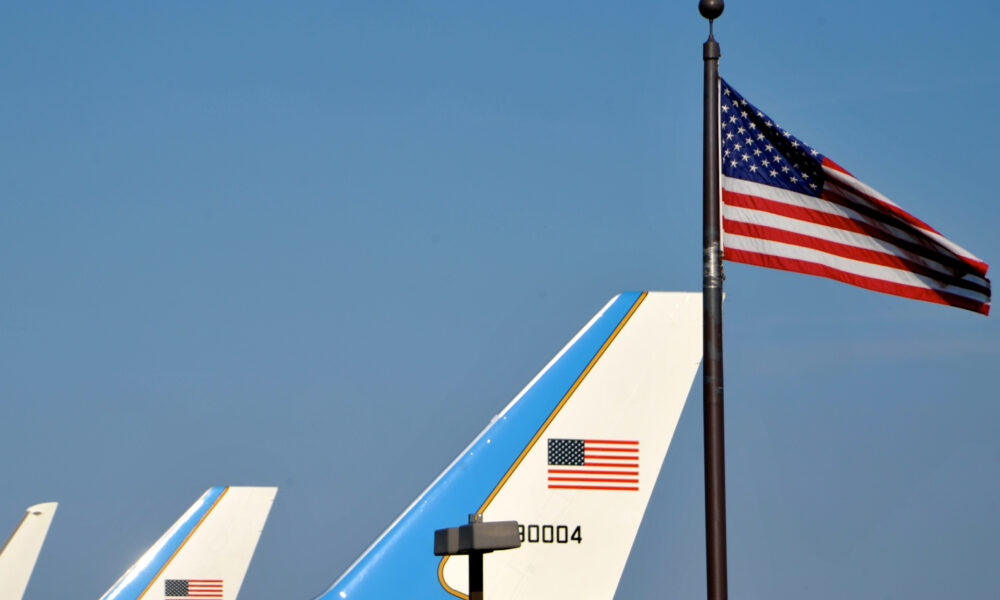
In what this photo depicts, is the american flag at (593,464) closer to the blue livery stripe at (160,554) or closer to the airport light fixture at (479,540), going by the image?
the airport light fixture at (479,540)

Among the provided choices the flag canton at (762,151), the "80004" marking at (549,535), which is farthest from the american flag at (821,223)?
the "80004" marking at (549,535)

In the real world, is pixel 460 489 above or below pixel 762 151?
below

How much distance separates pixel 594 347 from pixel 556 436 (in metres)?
0.91

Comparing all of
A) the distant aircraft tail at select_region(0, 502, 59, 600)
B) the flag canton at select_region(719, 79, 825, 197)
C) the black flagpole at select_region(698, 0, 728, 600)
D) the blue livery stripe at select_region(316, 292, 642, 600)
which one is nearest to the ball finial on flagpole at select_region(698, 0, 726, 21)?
the black flagpole at select_region(698, 0, 728, 600)

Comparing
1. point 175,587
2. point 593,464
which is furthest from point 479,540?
point 175,587

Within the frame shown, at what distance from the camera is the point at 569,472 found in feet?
35.9

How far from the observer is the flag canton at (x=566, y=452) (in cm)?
1099

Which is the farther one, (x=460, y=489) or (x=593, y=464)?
(x=593, y=464)

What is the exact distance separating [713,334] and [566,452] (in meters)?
1.76

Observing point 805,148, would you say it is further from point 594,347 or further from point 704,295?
point 594,347

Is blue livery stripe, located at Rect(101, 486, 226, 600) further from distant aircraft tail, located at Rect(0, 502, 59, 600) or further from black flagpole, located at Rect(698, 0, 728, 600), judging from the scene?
black flagpole, located at Rect(698, 0, 728, 600)

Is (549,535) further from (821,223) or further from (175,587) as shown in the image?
(175,587)

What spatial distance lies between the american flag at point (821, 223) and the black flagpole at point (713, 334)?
8.0 inches

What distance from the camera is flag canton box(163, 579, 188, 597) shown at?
23.6 meters
